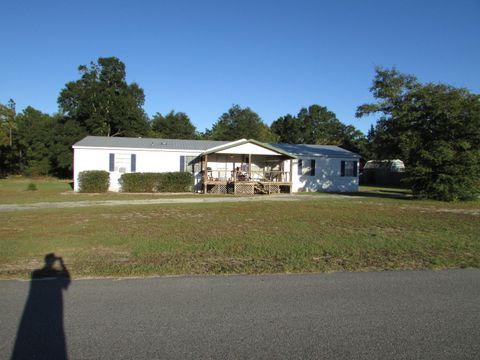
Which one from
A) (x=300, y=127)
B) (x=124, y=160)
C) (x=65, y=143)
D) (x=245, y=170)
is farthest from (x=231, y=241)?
(x=300, y=127)

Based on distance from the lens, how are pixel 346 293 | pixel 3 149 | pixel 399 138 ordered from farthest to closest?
pixel 3 149
pixel 399 138
pixel 346 293

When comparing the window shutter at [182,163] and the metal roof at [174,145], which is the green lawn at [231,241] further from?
the window shutter at [182,163]

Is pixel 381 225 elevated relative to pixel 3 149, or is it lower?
lower

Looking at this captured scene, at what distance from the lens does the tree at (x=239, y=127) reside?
60281mm

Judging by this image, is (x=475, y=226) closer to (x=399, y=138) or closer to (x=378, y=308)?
(x=378, y=308)

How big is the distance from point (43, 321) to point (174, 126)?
57.4 metres

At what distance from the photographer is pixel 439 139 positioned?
67.8 feet

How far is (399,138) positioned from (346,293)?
1871 centimetres

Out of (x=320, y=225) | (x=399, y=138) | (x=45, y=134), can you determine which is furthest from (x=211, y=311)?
(x=45, y=134)

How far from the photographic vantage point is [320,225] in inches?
426

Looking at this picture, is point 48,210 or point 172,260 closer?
point 172,260

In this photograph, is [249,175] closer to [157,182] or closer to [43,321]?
[157,182]

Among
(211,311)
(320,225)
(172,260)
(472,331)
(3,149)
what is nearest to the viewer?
(472,331)

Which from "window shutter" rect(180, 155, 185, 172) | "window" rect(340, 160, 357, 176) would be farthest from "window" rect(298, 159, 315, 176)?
"window shutter" rect(180, 155, 185, 172)
